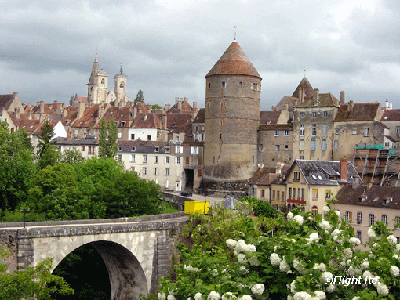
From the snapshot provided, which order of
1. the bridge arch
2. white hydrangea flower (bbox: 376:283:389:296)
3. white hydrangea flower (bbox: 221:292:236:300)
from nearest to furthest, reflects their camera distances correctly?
white hydrangea flower (bbox: 221:292:236:300)
white hydrangea flower (bbox: 376:283:389:296)
the bridge arch

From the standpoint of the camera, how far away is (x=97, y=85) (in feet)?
503

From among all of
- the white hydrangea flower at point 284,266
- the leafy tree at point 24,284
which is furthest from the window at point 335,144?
the white hydrangea flower at point 284,266

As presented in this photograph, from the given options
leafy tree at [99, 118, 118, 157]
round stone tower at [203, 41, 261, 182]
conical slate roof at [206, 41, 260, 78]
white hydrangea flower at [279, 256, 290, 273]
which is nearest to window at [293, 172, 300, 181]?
round stone tower at [203, 41, 261, 182]

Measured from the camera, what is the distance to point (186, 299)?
14.4 metres

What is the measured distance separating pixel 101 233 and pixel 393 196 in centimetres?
2256

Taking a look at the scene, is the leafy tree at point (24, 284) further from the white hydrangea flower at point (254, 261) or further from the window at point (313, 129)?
the window at point (313, 129)

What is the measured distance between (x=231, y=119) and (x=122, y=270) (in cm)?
3329

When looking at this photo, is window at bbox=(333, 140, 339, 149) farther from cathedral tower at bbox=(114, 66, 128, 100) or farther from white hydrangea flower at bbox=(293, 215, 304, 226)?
cathedral tower at bbox=(114, 66, 128, 100)

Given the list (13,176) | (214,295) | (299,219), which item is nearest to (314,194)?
(13,176)

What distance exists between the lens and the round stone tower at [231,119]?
67188 mm

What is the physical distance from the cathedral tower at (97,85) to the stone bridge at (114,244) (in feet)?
382

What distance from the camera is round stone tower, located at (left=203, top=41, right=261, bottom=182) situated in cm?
6719

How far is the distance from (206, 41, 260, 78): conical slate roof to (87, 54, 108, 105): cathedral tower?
3424 inches

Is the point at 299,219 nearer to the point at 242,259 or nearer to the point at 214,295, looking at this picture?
the point at 242,259
